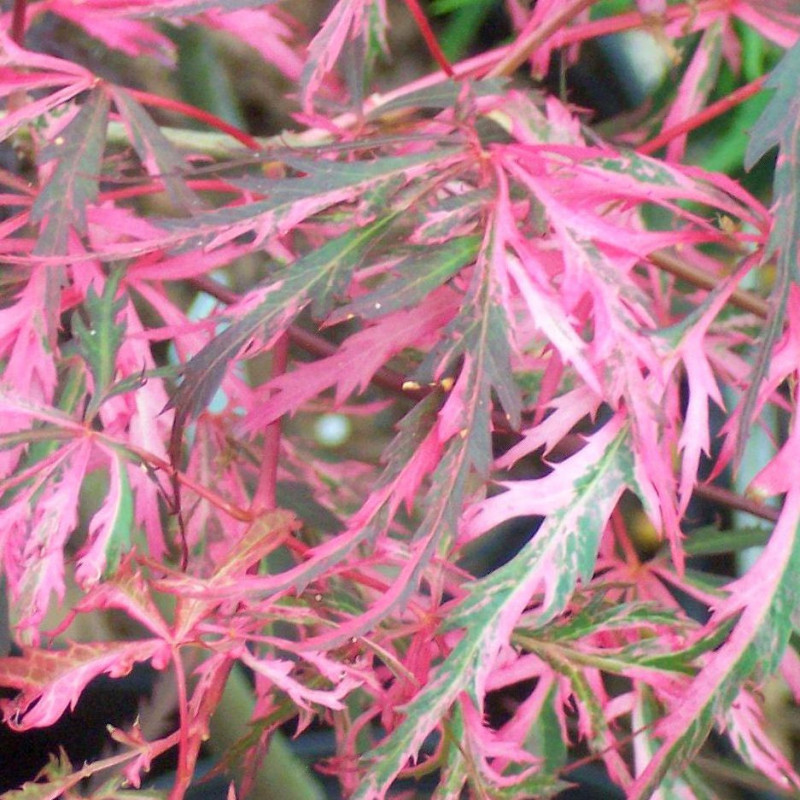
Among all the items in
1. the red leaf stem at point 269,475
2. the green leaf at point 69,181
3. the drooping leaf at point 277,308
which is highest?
the green leaf at point 69,181

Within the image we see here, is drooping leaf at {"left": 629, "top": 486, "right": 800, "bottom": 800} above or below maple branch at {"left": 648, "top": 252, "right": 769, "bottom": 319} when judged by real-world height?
below

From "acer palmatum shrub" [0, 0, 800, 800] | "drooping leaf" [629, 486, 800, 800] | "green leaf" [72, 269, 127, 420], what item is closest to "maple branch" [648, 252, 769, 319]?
"acer palmatum shrub" [0, 0, 800, 800]

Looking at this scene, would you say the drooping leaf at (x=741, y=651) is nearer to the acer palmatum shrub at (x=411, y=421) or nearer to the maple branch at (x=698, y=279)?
the acer palmatum shrub at (x=411, y=421)

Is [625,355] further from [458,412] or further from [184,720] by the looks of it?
[184,720]

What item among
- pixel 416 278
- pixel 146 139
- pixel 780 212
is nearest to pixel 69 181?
pixel 146 139

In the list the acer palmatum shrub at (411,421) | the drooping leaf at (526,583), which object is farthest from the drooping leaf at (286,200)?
the drooping leaf at (526,583)

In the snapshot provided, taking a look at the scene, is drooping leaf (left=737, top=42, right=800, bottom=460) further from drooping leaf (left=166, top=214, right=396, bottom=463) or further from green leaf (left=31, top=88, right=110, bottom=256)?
green leaf (left=31, top=88, right=110, bottom=256)

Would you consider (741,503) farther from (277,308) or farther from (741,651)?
(277,308)

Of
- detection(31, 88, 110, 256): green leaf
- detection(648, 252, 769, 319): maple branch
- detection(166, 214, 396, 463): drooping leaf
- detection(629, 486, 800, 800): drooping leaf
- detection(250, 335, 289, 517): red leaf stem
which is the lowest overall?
detection(629, 486, 800, 800): drooping leaf
